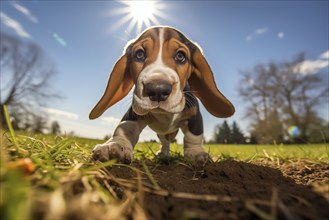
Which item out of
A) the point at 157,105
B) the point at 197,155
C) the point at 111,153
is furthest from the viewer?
the point at 197,155

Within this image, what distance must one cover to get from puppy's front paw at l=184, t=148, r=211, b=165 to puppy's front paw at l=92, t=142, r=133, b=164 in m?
1.06

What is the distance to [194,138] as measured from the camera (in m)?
4.07

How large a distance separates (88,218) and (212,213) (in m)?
0.53

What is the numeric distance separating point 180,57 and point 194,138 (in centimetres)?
119

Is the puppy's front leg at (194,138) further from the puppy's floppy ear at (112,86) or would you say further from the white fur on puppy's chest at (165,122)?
the puppy's floppy ear at (112,86)

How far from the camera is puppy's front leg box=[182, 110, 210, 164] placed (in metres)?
3.86

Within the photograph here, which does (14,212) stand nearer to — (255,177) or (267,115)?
(255,177)

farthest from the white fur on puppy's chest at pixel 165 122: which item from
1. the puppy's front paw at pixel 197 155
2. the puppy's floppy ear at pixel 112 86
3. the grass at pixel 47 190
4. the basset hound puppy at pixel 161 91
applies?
the grass at pixel 47 190

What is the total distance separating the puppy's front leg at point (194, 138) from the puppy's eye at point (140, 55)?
119cm

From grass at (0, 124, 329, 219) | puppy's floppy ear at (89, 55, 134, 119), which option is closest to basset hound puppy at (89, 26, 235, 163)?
puppy's floppy ear at (89, 55, 134, 119)

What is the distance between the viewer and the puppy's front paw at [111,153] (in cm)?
262

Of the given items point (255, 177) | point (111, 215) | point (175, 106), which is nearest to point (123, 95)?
point (175, 106)

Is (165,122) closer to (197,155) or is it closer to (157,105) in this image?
(197,155)

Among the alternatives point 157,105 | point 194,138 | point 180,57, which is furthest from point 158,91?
point 194,138
